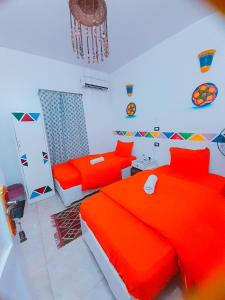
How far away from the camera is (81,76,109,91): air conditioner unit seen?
3443 millimetres

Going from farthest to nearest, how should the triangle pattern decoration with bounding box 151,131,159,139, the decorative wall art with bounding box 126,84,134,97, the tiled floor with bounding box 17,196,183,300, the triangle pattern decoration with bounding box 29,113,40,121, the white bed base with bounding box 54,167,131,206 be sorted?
the decorative wall art with bounding box 126,84,134,97 < the triangle pattern decoration with bounding box 151,131,159,139 < the triangle pattern decoration with bounding box 29,113,40,121 < the white bed base with bounding box 54,167,131,206 < the tiled floor with bounding box 17,196,183,300

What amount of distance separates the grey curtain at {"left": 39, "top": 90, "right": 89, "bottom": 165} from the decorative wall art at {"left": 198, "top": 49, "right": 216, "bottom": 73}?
8.28 ft

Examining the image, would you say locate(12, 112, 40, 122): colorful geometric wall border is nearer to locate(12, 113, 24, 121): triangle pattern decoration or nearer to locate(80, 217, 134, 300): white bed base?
locate(12, 113, 24, 121): triangle pattern decoration

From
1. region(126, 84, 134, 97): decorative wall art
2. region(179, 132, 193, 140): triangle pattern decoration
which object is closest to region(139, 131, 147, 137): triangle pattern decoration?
region(179, 132, 193, 140): triangle pattern decoration

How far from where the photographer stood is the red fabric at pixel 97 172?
2451 millimetres

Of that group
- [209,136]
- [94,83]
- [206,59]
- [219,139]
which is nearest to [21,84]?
[94,83]

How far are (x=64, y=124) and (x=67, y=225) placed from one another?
82.7 inches

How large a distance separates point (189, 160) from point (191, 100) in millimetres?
1031

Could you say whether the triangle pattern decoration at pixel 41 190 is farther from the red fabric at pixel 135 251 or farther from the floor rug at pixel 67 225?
the red fabric at pixel 135 251

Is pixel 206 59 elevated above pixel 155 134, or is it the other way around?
pixel 206 59

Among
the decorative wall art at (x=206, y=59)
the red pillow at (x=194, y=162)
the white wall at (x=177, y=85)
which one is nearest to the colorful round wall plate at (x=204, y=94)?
the white wall at (x=177, y=85)

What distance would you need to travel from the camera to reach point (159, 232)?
1.10 m

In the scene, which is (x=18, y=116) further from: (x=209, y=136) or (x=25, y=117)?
(x=209, y=136)

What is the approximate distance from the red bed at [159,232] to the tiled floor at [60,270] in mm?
410
